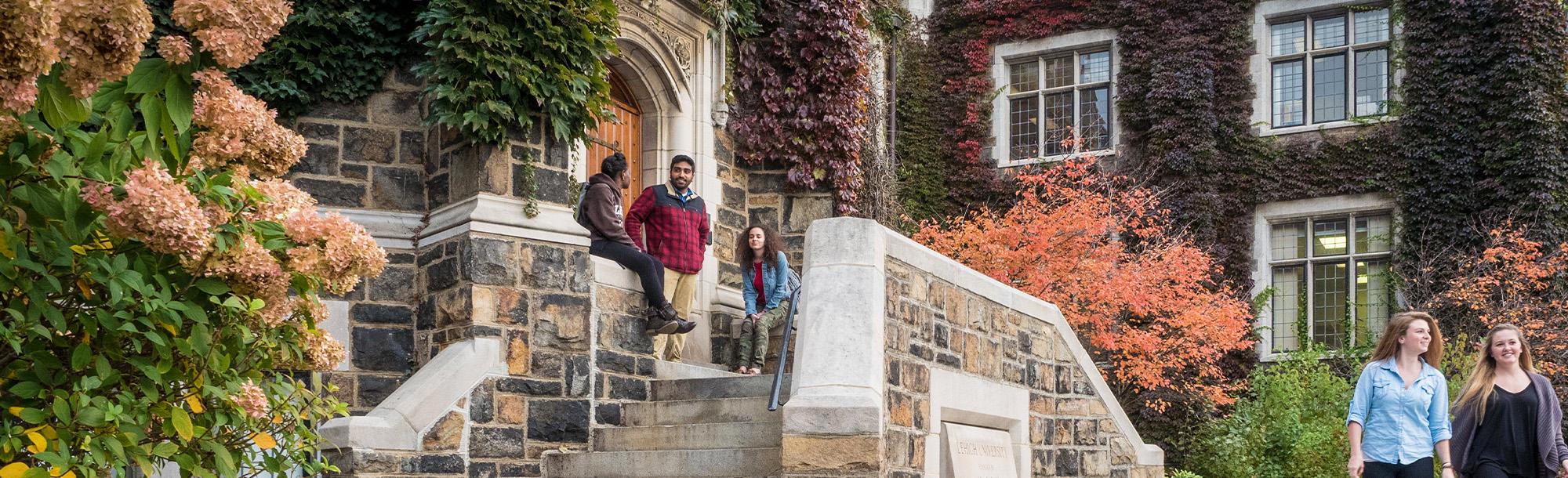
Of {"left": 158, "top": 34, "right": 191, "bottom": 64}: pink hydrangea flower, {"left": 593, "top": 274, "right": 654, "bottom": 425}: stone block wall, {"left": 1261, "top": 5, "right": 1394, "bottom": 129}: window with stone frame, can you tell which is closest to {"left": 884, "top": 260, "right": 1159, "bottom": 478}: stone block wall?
{"left": 593, "top": 274, "right": 654, "bottom": 425}: stone block wall

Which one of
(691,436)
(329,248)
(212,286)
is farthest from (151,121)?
(691,436)

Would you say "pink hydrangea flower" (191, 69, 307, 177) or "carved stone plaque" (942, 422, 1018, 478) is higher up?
"pink hydrangea flower" (191, 69, 307, 177)

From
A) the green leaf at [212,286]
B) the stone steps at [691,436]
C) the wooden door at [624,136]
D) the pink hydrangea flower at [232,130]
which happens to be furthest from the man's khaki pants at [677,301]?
the green leaf at [212,286]

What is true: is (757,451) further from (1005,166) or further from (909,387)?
(1005,166)

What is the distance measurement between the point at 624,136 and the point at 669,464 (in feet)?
13.5

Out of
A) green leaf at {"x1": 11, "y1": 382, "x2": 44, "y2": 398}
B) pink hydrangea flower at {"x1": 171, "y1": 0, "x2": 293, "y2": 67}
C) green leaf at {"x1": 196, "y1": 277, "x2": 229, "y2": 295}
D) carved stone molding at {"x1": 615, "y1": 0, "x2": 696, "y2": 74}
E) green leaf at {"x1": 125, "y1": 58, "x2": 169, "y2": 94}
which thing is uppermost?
carved stone molding at {"x1": 615, "y1": 0, "x2": 696, "y2": 74}

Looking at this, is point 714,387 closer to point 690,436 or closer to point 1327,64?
point 690,436

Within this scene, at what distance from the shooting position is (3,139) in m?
3.53

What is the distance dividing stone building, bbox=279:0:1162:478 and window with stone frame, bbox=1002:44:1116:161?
8046mm

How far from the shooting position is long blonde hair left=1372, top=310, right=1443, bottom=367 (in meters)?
6.87

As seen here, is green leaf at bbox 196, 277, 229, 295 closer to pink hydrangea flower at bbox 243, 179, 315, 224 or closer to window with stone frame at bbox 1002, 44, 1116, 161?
pink hydrangea flower at bbox 243, 179, 315, 224

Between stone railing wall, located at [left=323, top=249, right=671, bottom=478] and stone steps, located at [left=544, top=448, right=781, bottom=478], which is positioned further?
stone railing wall, located at [left=323, top=249, right=671, bottom=478]

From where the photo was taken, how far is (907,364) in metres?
7.06

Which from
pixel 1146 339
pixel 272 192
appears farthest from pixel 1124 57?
pixel 272 192
